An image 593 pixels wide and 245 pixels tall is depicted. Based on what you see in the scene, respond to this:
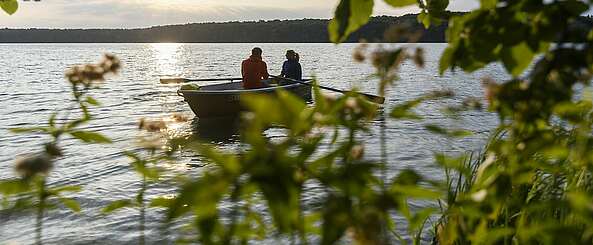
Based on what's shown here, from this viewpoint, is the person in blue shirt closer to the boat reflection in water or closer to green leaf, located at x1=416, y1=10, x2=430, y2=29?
the boat reflection in water

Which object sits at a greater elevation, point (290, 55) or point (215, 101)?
point (290, 55)

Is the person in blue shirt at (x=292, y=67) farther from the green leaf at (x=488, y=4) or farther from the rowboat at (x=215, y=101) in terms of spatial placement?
the green leaf at (x=488, y=4)

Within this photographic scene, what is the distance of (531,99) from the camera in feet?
4.75

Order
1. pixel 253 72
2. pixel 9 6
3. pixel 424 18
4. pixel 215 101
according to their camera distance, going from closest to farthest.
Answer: pixel 424 18, pixel 9 6, pixel 253 72, pixel 215 101

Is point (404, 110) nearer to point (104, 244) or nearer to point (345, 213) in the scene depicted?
point (345, 213)

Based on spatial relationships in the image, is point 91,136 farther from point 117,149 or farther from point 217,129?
point 217,129

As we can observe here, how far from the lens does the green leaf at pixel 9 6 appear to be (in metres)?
2.49

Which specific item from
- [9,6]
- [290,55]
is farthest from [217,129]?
[9,6]

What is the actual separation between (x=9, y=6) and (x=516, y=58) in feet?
6.33

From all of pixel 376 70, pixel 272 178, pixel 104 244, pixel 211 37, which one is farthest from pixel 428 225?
pixel 211 37

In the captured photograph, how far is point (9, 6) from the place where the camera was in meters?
2.50

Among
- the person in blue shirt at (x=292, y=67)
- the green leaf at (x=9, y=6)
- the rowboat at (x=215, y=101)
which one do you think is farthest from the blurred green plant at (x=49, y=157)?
the person in blue shirt at (x=292, y=67)

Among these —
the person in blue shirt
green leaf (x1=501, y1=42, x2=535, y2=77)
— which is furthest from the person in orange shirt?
green leaf (x1=501, y1=42, x2=535, y2=77)

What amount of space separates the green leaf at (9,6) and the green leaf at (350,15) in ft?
4.87
